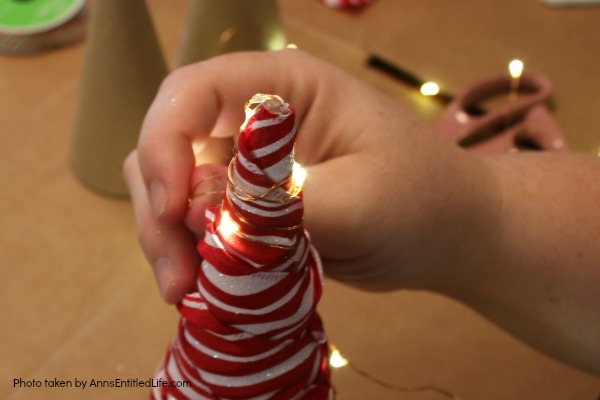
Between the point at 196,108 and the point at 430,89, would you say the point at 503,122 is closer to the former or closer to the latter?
the point at 430,89

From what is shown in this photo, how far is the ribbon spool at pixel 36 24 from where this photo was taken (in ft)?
1.95

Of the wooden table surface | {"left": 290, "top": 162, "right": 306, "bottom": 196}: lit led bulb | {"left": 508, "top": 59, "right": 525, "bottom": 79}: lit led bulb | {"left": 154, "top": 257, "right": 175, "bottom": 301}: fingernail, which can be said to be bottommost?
the wooden table surface

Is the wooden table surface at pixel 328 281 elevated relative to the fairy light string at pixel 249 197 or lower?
lower

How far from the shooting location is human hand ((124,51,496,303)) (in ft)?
0.99

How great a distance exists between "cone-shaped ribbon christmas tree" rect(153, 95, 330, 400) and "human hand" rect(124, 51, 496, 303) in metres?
0.05

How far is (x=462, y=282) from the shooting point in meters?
0.42

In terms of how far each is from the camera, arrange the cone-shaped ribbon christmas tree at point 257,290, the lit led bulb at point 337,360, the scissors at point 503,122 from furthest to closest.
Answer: the scissors at point 503,122 < the lit led bulb at point 337,360 < the cone-shaped ribbon christmas tree at point 257,290

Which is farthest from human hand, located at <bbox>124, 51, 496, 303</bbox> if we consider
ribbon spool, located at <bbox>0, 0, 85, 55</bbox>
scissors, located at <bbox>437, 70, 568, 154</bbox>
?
ribbon spool, located at <bbox>0, 0, 85, 55</bbox>

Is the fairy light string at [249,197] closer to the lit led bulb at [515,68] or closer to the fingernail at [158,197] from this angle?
the fingernail at [158,197]

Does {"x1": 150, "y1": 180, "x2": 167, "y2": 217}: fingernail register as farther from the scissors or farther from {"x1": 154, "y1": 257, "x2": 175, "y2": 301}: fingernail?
the scissors

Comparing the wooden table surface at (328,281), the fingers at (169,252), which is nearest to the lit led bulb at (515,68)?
the wooden table surface at (328,281)

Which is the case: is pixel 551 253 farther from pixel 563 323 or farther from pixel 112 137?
pixel 112 137

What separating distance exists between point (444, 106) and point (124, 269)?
292 millimetres

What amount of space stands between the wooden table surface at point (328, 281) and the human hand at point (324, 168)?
7cm
